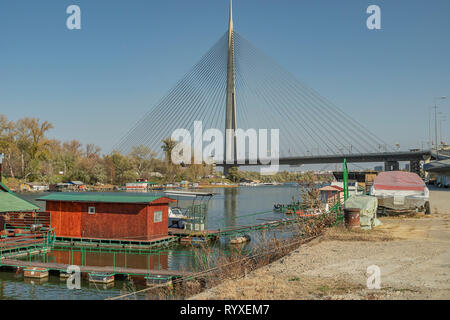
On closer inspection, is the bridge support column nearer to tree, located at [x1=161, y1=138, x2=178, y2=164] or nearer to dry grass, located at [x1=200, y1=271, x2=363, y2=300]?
tree, located at [x1=161, y1=138, x2=178, y2=164]

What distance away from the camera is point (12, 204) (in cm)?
2280

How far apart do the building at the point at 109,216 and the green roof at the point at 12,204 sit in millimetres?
2072

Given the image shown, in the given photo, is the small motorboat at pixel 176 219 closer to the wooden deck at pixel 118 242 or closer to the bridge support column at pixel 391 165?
the wooden deck at pixel 118 242

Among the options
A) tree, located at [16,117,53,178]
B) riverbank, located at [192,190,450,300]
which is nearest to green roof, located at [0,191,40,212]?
riverbank, located at [192,190,450,300]

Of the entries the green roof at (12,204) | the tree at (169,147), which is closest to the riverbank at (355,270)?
the green roof at (12,204)

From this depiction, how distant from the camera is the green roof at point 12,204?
2225 centimetres

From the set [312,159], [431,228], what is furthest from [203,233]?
[312,159]

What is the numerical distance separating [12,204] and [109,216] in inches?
206

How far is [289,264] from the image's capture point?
464 inches

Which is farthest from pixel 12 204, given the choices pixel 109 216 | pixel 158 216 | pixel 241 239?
pixel 241 239

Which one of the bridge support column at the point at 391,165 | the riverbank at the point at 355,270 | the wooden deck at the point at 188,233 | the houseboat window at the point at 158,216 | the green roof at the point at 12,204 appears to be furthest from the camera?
the bridge support column at the point at 391,165
